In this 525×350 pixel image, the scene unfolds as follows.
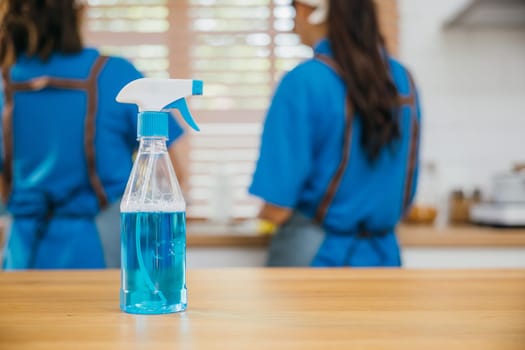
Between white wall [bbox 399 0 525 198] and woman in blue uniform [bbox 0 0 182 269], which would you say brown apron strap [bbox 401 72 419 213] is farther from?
white wall [bbox 399 0 525 198]

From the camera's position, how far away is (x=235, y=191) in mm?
2717

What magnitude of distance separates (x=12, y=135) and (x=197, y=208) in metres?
1.22

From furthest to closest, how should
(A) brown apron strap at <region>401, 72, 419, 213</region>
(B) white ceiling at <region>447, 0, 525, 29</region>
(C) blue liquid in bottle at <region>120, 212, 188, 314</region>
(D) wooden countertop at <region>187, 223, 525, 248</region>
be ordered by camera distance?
(B) white ceiling at <region>447, 0, 525, 29</region>
(D) wooden countertop at <region>187, 223, 525, 248</region>
(A) brown apron strap at <region>401, 72, 419, 213</region>
(C) blue liquid in bottle at <region>120, 212, 188, 314</region>

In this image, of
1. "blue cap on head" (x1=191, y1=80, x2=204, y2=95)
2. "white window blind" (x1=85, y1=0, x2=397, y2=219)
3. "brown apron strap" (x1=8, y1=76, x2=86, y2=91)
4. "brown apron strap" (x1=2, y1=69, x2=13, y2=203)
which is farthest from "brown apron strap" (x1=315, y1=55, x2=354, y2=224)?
"white window blind" (x1=85, y1=0, x2=397, y2=219)

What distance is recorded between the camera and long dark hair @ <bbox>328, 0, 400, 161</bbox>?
1.57 metres

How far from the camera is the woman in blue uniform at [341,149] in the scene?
1.59 m

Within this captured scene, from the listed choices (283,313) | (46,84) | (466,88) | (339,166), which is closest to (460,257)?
(339,166)

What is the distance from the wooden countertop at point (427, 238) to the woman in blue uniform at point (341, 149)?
39cm

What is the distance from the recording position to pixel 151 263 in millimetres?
673

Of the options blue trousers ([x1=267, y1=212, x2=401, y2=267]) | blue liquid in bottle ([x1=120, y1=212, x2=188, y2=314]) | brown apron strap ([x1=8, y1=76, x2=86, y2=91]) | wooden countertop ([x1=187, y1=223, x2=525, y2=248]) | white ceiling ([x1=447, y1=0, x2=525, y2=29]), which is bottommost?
wooden countertop ([x1=187, y1=223, x2=525, y2=248])

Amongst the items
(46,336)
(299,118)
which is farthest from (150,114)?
(299,118)

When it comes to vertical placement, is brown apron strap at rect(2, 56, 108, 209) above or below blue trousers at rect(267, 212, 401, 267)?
above

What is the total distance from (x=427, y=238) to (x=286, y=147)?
0.71m

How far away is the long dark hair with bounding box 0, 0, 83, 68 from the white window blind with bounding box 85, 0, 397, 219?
1.11 meters
